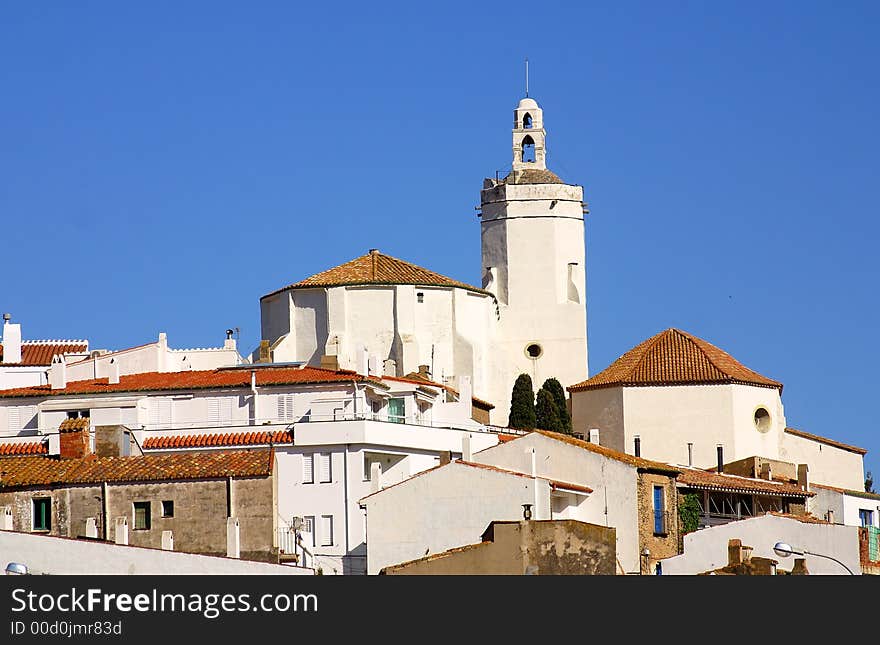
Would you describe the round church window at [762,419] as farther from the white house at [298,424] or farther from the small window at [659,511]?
the small window at [659,511]

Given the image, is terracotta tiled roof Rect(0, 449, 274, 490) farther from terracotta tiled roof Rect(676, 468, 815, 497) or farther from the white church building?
the white church building

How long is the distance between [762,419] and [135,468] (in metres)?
29.8

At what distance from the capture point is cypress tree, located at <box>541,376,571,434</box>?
89.2 metres

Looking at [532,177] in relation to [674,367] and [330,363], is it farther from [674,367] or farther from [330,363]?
[330,363]

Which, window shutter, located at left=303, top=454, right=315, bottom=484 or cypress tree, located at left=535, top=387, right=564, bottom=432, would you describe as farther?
cypress tree, located at left=535, top=387, right=564, bottom=432

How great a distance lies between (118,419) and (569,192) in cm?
3682

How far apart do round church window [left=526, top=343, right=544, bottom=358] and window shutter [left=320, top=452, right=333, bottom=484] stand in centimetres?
3541

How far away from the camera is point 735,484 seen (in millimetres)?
72750

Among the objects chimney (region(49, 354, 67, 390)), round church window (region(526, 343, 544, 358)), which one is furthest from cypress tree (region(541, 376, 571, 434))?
chimney (region(49, 354, 67, 390))

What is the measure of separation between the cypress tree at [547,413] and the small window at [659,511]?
22050mm

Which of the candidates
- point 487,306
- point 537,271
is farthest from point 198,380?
point 537,271

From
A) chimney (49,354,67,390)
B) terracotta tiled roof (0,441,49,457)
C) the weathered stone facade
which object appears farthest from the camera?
chimney (49,354,67,390)

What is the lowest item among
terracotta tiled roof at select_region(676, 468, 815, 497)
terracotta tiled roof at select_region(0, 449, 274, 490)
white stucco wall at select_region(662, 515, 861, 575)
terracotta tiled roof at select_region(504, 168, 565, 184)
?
white stucco wall at select_region(662, 515, 861, 575)
